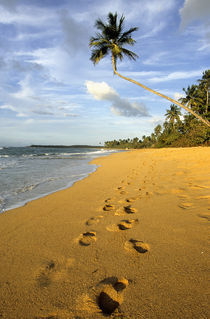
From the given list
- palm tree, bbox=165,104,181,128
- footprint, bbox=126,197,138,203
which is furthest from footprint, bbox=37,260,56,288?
palm tree, bbox=165,104,181,128

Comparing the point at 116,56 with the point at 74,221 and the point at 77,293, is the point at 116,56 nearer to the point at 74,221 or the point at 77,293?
the point at 74,221

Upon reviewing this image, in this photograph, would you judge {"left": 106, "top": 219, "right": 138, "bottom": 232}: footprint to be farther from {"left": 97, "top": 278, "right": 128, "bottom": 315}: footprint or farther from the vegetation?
the vegetation

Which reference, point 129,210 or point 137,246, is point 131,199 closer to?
point 129,210

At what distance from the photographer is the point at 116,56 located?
43.4 feet

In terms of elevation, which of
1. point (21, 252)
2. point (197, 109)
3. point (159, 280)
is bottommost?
point (21, 252)

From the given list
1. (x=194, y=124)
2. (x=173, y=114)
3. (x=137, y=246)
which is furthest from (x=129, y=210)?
(x=173, y=114)

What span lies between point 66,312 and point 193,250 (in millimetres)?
1141

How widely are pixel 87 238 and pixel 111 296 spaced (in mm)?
814

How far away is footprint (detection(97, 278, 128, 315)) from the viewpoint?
3.27 ft

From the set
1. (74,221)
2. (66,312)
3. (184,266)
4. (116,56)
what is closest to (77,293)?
(66,312)

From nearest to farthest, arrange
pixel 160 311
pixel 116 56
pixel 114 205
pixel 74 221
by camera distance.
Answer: pixel 160 311
pixel 74 221
pixel 114 205
pixel 116 56

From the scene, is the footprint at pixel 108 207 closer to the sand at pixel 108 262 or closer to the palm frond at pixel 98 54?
the sand at pixel 108 262

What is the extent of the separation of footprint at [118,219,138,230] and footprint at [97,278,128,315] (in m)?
0.84

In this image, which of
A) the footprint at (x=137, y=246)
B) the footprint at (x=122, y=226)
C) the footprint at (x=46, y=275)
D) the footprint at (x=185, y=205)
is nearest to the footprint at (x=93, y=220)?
the footprint at (x=122, y=226)
